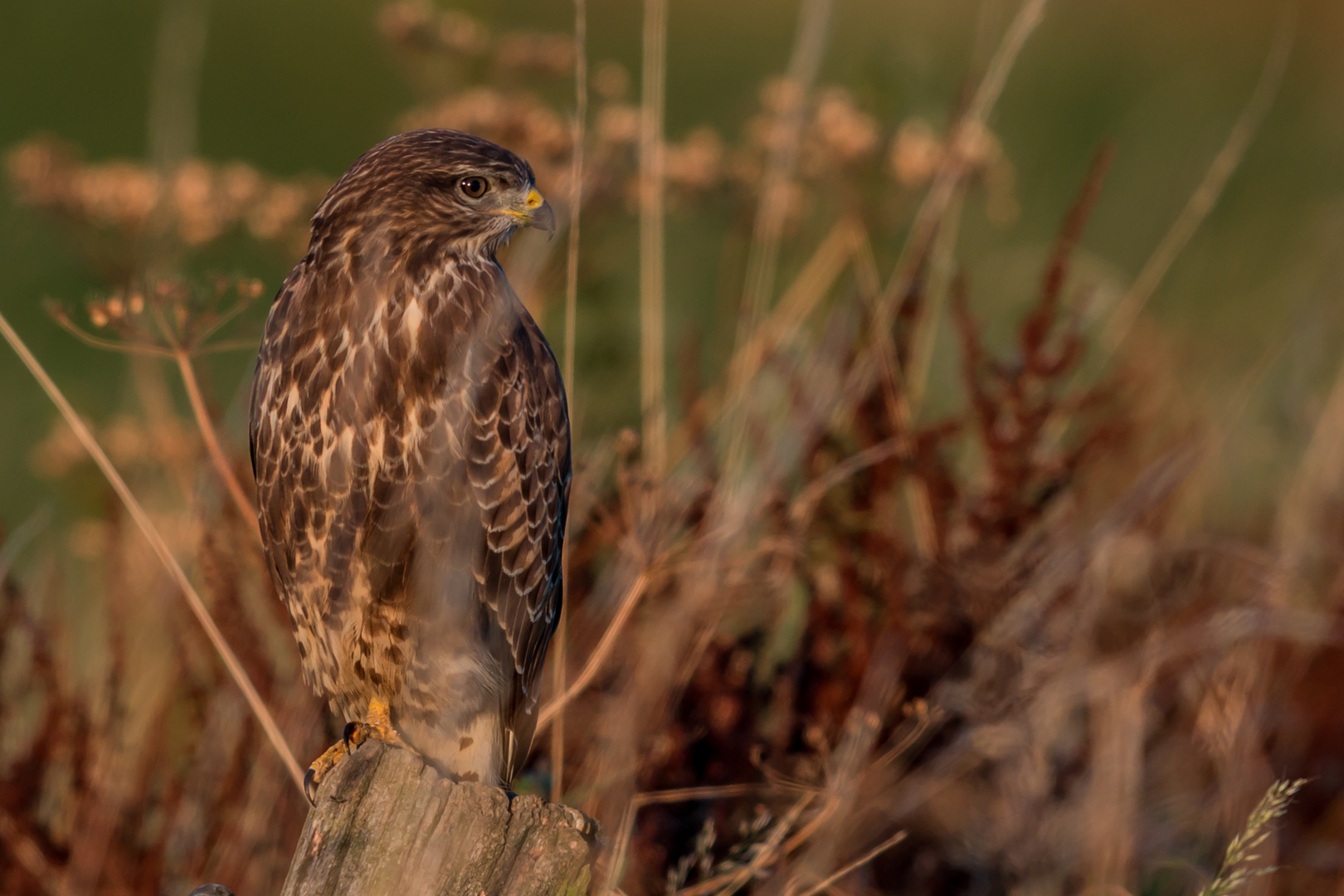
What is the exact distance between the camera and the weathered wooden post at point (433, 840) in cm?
189

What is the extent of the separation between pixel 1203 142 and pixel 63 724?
4.06 meters

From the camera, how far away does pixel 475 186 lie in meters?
2.72

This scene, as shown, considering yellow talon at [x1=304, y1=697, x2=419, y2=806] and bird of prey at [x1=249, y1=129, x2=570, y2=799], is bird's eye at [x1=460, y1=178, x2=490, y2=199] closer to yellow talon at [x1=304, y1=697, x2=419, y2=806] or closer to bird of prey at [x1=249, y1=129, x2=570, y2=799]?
bird of prey at [x1=249, y1=129, x2=570, y2=799]

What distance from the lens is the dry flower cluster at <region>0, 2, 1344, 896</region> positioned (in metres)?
3.24

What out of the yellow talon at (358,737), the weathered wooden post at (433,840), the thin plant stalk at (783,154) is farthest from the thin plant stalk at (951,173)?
the weathered wooden post at (433,840)

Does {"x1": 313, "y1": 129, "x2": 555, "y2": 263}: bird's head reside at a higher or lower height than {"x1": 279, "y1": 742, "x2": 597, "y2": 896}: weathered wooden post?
higher

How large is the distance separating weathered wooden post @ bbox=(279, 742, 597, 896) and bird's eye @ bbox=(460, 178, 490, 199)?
1197mm

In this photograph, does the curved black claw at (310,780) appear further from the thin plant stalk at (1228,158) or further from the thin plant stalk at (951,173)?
the thin plant stalk at (1228,158)

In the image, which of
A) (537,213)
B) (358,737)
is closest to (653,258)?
(537,213)

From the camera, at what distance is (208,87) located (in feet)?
43.9

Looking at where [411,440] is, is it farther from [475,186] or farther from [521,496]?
[475,186]

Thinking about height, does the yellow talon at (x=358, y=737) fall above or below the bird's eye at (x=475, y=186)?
below

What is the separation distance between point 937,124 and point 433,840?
9.88 ft

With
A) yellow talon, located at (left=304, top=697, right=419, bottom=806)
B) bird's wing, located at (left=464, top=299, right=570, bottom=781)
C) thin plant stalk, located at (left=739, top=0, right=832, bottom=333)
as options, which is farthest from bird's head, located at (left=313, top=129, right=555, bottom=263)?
yellow talon, located at (left=304, top=697, right=419, bottom=806)
